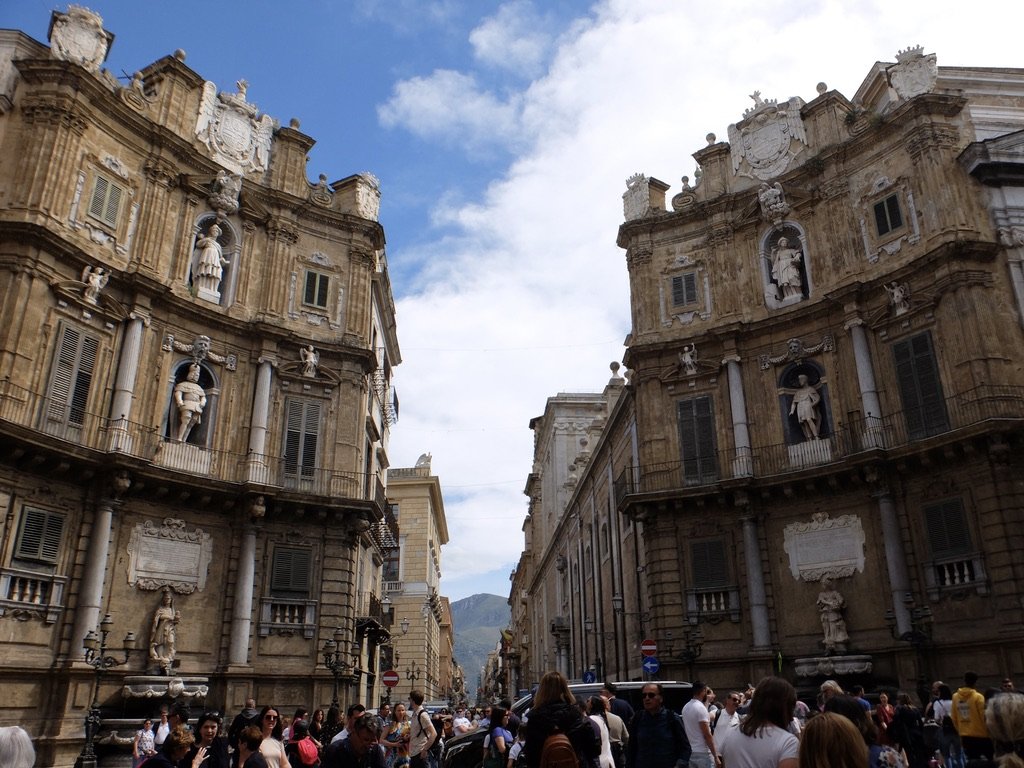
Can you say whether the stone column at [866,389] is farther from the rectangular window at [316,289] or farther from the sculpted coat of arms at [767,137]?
the rectangular window at [316,289]

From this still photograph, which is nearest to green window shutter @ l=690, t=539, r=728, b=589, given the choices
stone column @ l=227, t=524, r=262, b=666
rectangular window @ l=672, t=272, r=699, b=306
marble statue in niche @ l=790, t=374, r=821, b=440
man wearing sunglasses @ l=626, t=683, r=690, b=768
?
marble statue in niche @ l=790, t=374, r=821, b=440

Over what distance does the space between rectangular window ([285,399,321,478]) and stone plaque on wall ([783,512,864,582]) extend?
14377mm

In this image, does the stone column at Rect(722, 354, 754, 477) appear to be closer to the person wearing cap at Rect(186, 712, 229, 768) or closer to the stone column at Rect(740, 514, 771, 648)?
the stone column at Rect(740, 514, 771, 648)

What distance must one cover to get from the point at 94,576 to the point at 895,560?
20.1 m

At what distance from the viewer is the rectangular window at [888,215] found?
23.4m

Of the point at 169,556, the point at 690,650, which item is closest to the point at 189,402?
the point at 169,556

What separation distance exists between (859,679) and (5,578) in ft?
67.9

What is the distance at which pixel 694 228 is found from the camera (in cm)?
2783

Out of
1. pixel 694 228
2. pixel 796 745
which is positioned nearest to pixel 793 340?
pixel 694 228

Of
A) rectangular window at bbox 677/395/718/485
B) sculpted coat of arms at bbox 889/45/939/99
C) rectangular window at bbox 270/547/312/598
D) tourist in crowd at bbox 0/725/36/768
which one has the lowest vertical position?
tourist in crowd at bbox 0/725/36/768

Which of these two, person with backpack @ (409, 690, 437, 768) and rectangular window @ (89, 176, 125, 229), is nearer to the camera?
person with backpack @ (409, 690, 437, 768)

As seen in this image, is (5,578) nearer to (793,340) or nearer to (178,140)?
(178,140)

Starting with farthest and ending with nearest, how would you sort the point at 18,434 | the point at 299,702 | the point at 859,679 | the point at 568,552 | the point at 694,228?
the point at 568,552 → the point at 694,228 → the point at 299,702 → the point at 859,679 → the point at 18,434

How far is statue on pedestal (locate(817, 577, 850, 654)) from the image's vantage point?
69.2 ft
